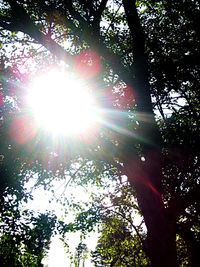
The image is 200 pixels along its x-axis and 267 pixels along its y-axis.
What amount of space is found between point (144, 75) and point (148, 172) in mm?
3826

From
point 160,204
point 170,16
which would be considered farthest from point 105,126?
point 170,16

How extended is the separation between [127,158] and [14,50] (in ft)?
25.2

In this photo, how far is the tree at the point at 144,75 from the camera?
11.6 meters

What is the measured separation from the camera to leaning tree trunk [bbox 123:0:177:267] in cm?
1064

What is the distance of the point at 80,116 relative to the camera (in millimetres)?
13969

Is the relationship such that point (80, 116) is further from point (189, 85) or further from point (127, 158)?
point (189, 85)

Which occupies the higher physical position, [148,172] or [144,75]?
[144,75]

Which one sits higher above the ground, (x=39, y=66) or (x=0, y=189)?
(x=39, y=66)

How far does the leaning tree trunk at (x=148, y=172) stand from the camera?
1064 centimetres

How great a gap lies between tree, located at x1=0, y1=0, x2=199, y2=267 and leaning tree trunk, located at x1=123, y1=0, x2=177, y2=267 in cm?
3

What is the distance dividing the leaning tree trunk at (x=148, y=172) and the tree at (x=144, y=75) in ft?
0.10

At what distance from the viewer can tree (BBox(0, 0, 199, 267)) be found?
1158cm

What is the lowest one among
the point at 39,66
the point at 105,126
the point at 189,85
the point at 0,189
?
the point at 0,189

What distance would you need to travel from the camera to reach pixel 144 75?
1248 centimetres
